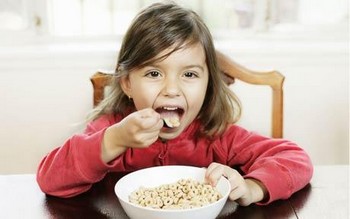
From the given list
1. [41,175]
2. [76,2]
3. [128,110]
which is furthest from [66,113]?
[41,175]

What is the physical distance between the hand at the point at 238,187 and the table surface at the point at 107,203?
0.02m

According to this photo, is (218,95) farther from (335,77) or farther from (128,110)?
(335,77)

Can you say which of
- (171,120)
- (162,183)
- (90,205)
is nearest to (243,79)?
(171,120)

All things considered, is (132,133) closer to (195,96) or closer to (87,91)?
(195,96)

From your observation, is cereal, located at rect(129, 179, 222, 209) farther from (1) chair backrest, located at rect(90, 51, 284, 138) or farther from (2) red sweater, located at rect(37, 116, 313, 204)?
(1) chair backrest, located at rect(90, 51, 284, 138)

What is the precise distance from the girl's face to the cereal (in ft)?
0.82

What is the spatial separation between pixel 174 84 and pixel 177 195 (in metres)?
0.32

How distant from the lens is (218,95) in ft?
4.46

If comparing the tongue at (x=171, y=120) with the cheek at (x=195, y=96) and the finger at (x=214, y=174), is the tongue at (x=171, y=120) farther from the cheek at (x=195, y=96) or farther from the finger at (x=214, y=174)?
the finger at (x=214, y=174)

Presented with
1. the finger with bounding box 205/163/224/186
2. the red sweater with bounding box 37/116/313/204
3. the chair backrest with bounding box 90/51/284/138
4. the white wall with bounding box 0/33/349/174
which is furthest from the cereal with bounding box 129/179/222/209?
the white wall with bounding box 0/33/349/174

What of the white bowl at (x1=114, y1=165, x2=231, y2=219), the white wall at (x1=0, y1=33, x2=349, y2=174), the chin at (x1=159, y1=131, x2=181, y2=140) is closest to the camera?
the white bowl at (x1=114, y1=165, x2=231, y2=219)

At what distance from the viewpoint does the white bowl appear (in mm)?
811

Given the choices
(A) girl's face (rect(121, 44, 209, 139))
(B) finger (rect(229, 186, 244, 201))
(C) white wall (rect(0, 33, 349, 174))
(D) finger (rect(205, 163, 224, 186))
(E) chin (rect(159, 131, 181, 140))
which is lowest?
(C) white wall (rect(0, 33, 349, 174))

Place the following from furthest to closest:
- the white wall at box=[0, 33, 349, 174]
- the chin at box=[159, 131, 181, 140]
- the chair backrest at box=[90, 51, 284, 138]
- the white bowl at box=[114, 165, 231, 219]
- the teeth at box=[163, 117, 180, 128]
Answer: the white wall at box=[0, 33, 349, 174] < the chair backrest at box=[90, 51, 284, 138] < the chin at box=[159, 131, 181, 140] < the teeth at box=[163, 117, 180, 128] < the white bowl at box=[114, 165, 231, 219]
